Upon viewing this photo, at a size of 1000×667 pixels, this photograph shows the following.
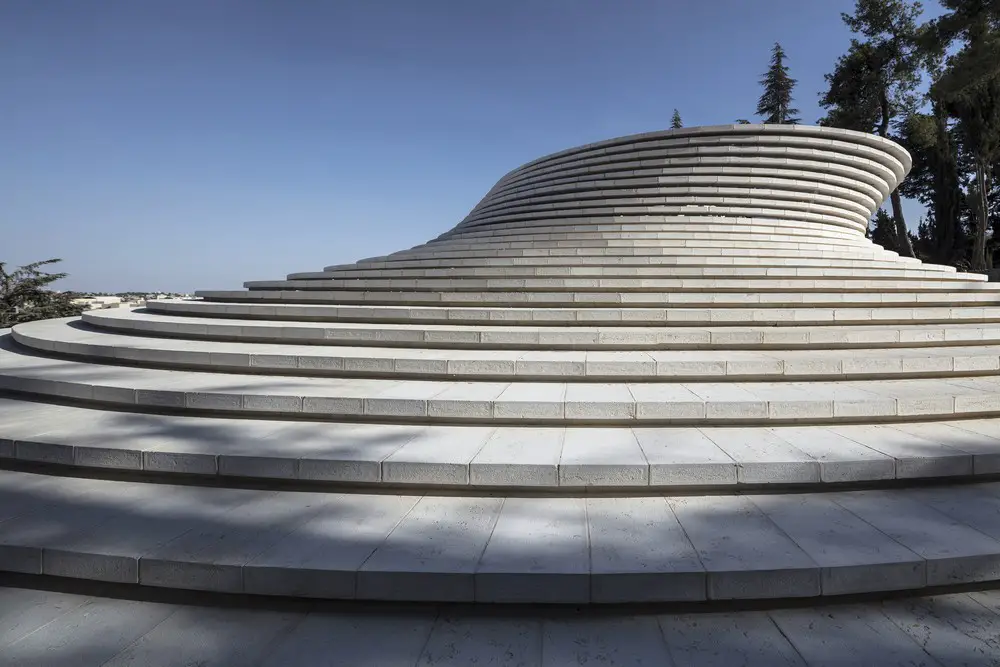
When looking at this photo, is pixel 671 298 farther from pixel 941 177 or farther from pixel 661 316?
pixel 941 177

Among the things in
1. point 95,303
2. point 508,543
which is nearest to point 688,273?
point 508,543

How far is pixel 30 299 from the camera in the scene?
14359mm

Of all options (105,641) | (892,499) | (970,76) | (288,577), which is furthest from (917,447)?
(970,76)

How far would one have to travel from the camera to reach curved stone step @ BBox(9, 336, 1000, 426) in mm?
3557

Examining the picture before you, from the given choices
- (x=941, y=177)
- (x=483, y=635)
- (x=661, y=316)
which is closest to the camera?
(x=483, y=635)

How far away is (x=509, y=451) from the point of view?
3109 mm

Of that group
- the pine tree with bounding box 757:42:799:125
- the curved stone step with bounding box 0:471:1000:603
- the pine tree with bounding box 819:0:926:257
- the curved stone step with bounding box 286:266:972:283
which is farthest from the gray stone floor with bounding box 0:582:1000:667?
the pine tree with bounding box 757:42:799:125

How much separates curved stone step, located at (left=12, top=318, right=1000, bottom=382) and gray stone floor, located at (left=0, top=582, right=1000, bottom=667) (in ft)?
7.64

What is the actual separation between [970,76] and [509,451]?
874 inches

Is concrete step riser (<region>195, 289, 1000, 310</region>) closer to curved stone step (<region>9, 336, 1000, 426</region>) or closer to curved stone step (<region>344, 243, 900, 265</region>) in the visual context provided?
curved stone step (<region>344, 243, 900, 265</region>)

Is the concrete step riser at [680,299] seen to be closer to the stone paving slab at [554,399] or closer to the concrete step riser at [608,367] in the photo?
the concrete step riser at [608,367]

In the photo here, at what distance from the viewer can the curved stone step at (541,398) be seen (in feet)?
11.7

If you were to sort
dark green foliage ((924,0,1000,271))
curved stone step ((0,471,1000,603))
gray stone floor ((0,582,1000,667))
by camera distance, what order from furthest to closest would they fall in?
dark green foliage ((924,0,1000,271)) → curved stone step ((0,471,1000,603)) → gray stone floor ((0,582,1000,667))

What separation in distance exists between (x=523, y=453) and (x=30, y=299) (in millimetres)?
19244
